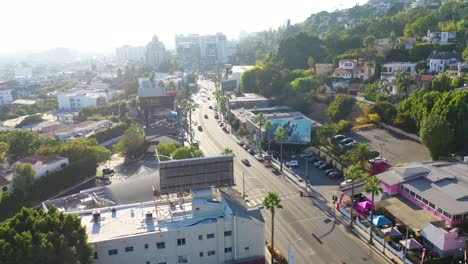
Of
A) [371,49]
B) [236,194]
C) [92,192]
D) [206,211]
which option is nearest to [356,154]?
[236,194]

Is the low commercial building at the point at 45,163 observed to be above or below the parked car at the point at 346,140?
below

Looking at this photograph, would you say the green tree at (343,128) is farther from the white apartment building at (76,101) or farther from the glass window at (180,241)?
the white apartment building at (76,101)

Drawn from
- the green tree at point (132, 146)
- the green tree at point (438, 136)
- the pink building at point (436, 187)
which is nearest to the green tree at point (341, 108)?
the green tree at point (438, 136)

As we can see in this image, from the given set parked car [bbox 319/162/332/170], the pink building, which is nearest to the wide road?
parked car [bbox 319/162/332/170]

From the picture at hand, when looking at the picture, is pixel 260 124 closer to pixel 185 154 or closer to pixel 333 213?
pixel 185 154

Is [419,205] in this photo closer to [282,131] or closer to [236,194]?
[236,194]

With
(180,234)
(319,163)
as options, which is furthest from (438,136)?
(180,234)
